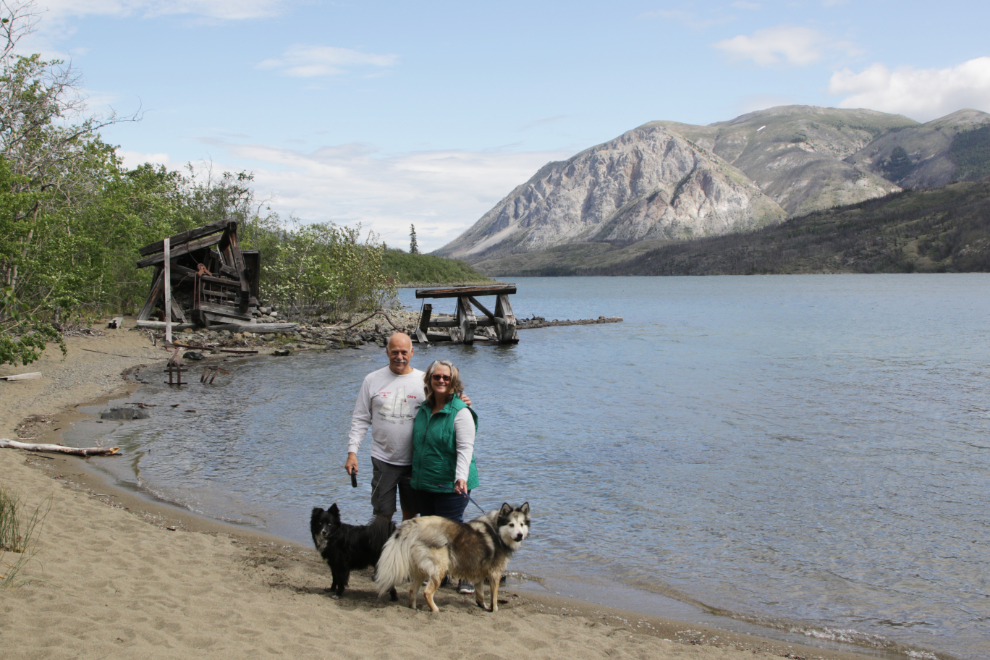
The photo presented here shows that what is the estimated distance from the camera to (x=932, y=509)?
1084cm

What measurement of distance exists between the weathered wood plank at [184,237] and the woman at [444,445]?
26.4m

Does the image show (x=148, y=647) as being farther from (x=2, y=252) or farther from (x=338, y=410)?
(x=2, y=252)

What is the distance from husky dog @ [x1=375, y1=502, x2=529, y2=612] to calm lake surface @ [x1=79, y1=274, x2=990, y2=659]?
193 centimetres

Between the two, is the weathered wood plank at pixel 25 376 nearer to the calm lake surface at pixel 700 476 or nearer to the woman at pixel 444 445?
the calm lake surface at pixel 700 476

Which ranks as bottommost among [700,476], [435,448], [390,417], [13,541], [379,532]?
[700,476]

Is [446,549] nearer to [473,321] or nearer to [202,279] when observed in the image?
[202,279]

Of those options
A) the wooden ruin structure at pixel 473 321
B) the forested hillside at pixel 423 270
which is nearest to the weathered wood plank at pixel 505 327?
the wooden ruin structure at pixel 473 321

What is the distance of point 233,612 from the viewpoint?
5.78 meters

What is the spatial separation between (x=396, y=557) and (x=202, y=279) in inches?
1138

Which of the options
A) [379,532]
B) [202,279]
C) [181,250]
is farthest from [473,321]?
[379,532]

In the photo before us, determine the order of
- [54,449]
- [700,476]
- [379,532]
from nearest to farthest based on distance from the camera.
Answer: [379,532], [54,449], [700,476]

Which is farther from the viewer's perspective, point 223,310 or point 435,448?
point 223,310

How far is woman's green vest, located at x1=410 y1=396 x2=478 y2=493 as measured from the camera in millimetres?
6191

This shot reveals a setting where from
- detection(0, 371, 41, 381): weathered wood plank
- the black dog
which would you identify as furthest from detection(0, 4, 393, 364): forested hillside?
the black dog
